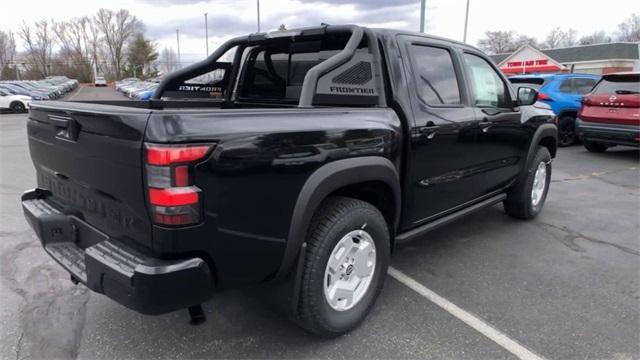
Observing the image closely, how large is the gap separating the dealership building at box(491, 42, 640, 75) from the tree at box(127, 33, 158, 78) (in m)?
66.0

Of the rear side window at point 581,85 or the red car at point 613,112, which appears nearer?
the red car at point 613,112

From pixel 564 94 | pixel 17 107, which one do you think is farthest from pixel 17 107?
pixel 564 94

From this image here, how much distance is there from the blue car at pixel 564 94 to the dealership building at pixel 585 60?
2694 centimetres

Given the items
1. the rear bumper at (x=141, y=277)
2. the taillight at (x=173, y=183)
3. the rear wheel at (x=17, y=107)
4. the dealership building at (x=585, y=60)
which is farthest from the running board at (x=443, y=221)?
the dealership building at (x=585, y=60)

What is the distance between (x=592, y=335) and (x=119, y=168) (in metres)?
2.97

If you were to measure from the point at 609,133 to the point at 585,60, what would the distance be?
36141 mm

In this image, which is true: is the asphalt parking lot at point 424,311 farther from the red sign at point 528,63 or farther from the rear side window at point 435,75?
the red sign at point 528,63

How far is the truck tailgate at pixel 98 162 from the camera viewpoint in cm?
208

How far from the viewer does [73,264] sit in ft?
8.30

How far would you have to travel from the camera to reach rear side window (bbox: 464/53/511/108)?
411 centimetres

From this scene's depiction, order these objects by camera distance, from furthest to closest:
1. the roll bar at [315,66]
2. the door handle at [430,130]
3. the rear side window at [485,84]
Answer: the rear side window at [485,84] → the door handle at [430,130] → the roll bar at [315,66]

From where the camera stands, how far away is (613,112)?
922 centimetres

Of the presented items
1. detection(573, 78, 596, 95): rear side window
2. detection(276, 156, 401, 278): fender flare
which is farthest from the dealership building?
detection(276, 156, 401, 278): fender flare

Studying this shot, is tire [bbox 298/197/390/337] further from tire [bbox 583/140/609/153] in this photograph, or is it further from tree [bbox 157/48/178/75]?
tree [bbox 157/48/178/75]
